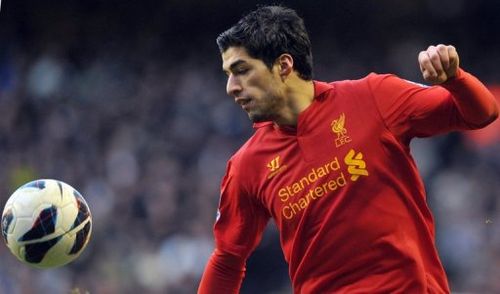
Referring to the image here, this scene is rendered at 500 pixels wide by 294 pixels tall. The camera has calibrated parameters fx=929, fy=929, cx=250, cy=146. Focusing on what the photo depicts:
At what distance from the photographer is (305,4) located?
9305mm

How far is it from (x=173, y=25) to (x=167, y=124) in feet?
3.74

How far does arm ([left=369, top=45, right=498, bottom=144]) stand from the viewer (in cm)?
313

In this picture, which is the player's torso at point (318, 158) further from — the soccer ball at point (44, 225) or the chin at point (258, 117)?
the soccer ball at point (44, 225)

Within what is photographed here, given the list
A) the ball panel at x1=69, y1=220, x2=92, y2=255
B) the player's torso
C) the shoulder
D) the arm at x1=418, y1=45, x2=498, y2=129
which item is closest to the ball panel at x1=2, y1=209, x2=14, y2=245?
the ball panel at x1=69, y1=220, x2=92, y2=255

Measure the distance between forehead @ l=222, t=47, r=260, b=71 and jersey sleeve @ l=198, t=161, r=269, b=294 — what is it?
44cm

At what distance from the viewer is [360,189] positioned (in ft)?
11.8

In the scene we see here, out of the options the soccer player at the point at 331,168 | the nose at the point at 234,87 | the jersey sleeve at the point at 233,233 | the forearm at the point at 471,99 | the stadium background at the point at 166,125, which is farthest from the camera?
the stadium background at the point at 166,125

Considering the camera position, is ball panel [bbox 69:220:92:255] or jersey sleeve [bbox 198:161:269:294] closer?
jersey sleeve [bbox 198:161:269:294]

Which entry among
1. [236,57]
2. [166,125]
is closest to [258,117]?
[236,57]

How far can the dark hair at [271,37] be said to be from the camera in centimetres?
397

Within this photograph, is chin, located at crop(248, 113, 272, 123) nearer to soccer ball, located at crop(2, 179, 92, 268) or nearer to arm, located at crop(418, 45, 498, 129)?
arm, located at crop(418, 45, 498, 129)

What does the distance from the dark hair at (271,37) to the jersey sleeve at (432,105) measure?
0.47 m

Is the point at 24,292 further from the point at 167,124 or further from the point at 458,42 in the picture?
the point at 458,42

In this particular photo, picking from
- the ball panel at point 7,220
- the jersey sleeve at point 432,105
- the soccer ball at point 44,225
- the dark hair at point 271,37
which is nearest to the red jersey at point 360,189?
the jersey sleeve at point 432,105
